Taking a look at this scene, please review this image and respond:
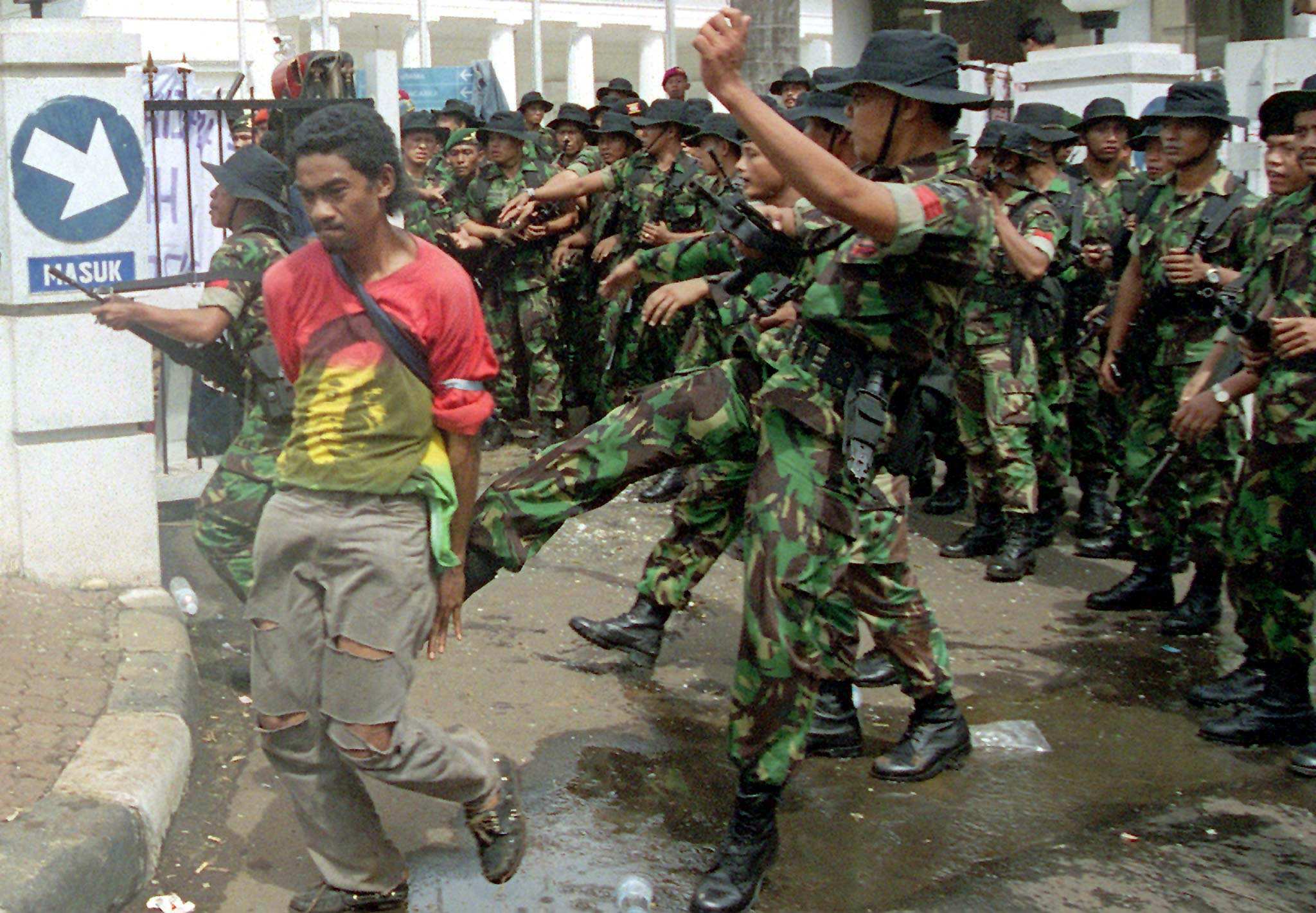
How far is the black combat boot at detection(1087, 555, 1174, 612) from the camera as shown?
6750 mm

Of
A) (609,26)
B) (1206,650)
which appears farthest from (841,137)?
(609,26)

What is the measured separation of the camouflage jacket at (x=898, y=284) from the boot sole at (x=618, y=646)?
5.48 ft

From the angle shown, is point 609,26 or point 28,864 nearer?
point 28,864

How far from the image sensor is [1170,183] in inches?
256

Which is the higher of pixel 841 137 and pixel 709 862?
pixel 841 137

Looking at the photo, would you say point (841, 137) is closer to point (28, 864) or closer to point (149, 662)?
point (149, 662)

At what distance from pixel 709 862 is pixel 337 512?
1376 millimetres

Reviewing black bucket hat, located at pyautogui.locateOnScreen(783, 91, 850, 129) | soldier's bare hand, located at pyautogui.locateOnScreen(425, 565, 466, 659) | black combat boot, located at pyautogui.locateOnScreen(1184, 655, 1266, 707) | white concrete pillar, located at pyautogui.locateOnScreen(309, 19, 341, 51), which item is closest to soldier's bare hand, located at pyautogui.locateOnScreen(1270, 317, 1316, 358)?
black combat boot, located at pyautogui.locateOnScreen(1184, 655, 1266, 707)

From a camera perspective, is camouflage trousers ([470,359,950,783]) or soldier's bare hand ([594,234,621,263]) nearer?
camouflage trousers ([470,359,950,783])

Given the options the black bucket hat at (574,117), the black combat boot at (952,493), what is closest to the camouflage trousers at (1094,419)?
the black combat boot at (952,493)

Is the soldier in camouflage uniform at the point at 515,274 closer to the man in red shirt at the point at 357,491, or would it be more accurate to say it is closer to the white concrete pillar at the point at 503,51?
the man in red shirt at the point at 357,491

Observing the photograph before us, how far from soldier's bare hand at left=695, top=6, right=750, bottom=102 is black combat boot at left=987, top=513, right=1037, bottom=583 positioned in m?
4.28

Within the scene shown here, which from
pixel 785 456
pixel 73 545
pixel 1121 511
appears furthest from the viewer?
pixel 1121 511

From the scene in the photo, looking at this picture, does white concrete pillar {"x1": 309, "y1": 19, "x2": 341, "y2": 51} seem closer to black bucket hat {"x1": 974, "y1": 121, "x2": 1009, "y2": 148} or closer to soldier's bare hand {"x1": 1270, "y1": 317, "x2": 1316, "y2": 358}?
black bucket hat {"x1": 974, "y1": 121, "x2": 1009, "y2": 148}
